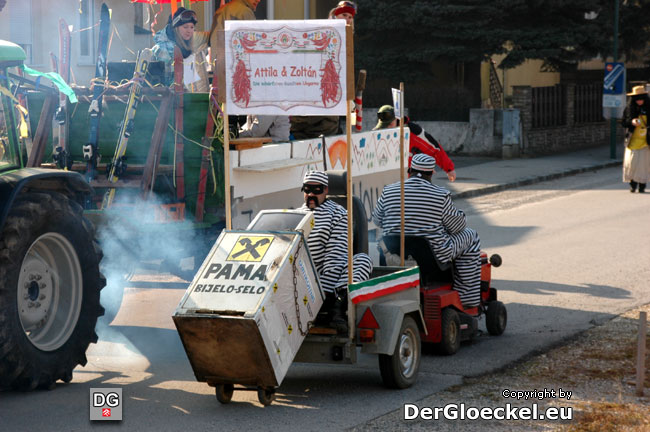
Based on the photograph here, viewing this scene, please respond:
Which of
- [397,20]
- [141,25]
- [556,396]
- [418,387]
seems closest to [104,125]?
[418,387]

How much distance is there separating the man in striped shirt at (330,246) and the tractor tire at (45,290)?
165 centimetres

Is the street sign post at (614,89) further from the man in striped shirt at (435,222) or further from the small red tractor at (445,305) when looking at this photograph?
the man in striped shirt at (435,222)

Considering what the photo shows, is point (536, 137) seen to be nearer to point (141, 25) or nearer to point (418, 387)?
point (141, 25)

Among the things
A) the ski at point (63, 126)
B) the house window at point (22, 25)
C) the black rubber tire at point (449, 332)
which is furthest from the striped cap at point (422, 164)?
the house window at point (22, 25)

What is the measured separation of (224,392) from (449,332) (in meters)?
2.35

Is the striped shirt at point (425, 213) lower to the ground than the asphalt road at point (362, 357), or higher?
higher

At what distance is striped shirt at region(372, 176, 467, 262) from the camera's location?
884 centimetres

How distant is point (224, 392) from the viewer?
22.4ft

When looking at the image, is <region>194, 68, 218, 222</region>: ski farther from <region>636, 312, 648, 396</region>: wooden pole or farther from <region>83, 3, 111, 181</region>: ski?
<region>636, 312, 648, 396</region>: wooden pole

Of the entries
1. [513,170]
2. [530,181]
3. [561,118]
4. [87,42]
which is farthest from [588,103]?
[87,42]

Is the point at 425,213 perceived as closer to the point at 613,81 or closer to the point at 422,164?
the point at 422,164

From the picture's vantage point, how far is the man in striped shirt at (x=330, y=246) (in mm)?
7543

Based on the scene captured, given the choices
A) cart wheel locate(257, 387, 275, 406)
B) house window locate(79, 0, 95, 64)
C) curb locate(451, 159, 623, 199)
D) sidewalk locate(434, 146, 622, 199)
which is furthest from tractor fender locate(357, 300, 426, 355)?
house window locate(79, 0, 95, 64)

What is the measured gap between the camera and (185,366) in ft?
26.4
